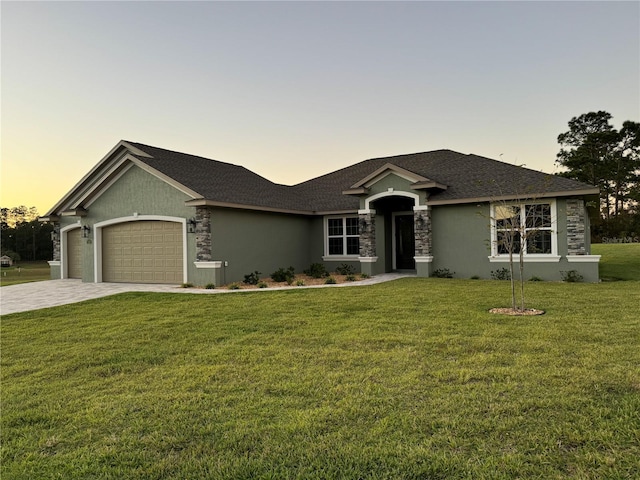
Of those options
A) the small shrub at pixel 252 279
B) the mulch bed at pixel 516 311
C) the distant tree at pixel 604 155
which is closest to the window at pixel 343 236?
the small shrub at pixel 252 279

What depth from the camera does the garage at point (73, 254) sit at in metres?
18.5

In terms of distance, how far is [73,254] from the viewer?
18.6 meters

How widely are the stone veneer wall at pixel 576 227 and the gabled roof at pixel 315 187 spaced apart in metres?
0.59

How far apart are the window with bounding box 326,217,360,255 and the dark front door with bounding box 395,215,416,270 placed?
5.99 feet

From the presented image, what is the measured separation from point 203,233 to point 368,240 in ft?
20.5

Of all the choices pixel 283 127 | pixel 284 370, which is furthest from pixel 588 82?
pixel 284 370

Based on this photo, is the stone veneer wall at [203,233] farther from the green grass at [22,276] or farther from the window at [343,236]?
the green grass at [22,276]

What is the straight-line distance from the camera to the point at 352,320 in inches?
292

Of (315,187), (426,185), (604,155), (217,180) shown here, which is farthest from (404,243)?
(604,155)

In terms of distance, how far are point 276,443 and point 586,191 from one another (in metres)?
13.0

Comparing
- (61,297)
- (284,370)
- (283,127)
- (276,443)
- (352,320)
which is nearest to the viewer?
(276,443)

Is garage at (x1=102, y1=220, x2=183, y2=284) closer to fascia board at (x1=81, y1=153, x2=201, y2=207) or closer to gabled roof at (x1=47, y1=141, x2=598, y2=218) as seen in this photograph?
fascia board at (x1=81, y1=153, x2=201, y2=207)

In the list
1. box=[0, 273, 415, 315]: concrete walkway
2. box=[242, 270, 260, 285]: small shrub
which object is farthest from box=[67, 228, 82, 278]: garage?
box=[242, 270, 260, 285]: small shrub

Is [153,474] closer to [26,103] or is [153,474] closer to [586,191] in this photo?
[586,191]
